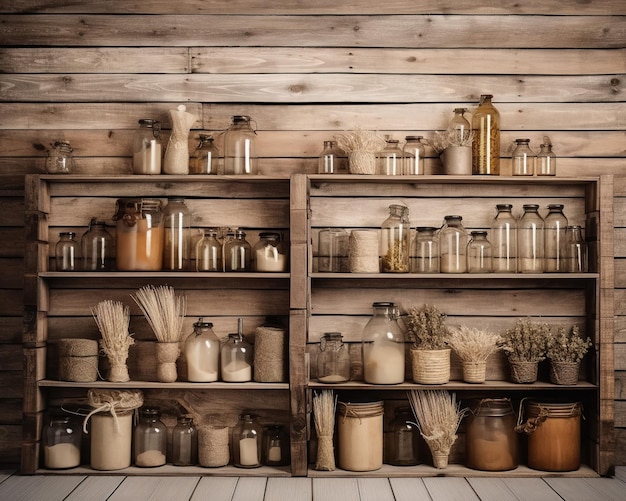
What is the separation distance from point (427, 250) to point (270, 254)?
2.31ft

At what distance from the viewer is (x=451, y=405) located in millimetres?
3281

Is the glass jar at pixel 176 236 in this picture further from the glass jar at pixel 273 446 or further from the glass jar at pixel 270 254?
the glass jar at pixel 273 446

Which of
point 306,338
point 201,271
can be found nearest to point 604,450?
point 306,338

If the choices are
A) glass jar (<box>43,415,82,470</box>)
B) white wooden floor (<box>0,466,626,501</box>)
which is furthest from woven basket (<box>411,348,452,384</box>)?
glass jar (<box>43,415,82,470</box>)

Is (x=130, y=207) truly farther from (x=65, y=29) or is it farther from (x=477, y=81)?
(x=477, y=81)

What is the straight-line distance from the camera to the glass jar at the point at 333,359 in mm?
3314

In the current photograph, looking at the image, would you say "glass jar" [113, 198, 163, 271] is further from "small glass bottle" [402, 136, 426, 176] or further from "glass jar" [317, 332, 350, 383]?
"small glass bottle" [402, 136, 426, 176]

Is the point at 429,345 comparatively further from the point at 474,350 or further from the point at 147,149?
the point at 147,149

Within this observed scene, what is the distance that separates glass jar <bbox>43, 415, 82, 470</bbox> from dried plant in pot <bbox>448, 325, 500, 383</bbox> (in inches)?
68.2

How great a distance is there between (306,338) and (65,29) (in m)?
1.86

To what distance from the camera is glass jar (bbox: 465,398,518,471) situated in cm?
323

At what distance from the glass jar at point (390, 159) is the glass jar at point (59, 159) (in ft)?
4.62

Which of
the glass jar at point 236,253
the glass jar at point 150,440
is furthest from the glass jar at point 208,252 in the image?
the glass jar at point 150,440

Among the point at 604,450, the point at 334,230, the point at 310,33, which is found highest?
the point at 310,33
